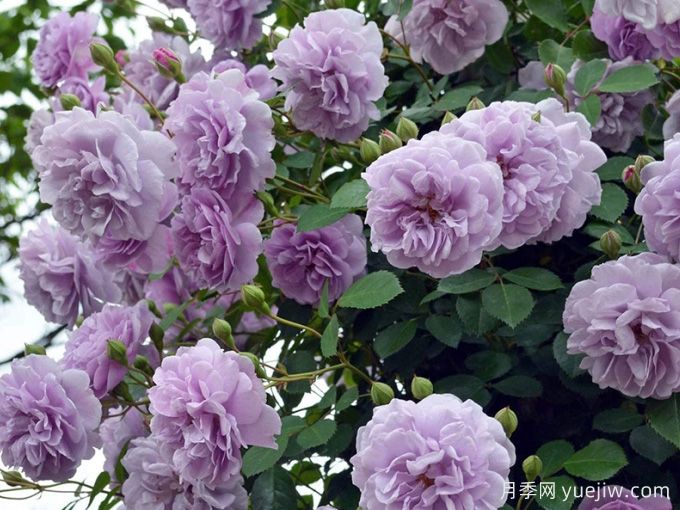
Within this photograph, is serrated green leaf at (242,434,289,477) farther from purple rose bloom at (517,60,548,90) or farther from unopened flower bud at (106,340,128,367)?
purple rose bloom at (517,60,548,90)

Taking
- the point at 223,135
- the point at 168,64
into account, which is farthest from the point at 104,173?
the point at 168,64

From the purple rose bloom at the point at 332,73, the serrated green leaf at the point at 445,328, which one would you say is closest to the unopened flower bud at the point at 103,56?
the purple rose bloom at the point at 332,73

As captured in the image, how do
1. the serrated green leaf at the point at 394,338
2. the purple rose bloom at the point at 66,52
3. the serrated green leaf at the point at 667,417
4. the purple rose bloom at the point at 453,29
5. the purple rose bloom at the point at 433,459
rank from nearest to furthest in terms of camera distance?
the purple rose bloom at the point at 433,459
the serrated green leaf at the point at 667,417
the serrated green leaf at the point at 394,338
the purple rose bloom at the point at 453,29
the purple rose bloom at the point at 66,52

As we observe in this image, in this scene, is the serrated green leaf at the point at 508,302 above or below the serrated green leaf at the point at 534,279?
above

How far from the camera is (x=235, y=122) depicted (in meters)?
Answer: 0.92

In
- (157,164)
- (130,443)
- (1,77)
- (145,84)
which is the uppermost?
(157,164)

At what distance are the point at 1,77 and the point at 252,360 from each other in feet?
5.52

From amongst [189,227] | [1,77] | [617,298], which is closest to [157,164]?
Answer: [189,227]

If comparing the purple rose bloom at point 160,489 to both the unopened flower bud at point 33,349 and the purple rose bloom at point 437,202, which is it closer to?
the unopened flower bud at point 33,349

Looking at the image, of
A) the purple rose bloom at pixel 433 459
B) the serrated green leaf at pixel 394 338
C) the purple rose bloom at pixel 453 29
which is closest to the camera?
the purple rose bloom at pixel 433 459

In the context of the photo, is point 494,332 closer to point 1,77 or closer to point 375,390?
point 375,390

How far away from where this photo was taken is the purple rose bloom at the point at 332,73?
95cm

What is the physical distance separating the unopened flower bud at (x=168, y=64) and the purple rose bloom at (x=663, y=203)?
1.57ft

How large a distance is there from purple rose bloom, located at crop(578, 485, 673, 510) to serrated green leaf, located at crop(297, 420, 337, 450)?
0.22m
